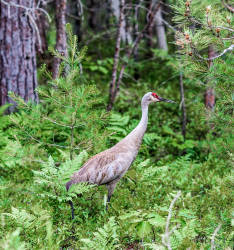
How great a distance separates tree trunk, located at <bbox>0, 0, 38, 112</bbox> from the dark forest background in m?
0.02

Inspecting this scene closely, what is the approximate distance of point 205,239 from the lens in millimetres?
4875

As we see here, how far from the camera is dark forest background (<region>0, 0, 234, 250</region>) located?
4.18m

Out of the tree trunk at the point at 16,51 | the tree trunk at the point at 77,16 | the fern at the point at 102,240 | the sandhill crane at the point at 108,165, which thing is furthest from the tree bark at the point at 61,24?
the fern at the point at 102,240

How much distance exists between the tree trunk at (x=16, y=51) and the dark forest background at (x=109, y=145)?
0.02 metres

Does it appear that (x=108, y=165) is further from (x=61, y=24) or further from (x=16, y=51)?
(x=16, y=51)

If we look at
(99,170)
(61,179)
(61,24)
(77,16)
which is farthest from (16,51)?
(77,16)

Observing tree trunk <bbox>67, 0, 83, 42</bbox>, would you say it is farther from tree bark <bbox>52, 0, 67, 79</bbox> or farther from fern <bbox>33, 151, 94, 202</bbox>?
fern <bbox>33, 151, 94, 202</bbox>

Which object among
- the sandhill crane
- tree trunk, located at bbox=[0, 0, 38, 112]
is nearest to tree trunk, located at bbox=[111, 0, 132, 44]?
tree trunk, located at bbox=[0, 0, 38, 112]

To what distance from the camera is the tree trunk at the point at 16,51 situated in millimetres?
8547

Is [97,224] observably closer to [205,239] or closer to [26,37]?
[205,239]

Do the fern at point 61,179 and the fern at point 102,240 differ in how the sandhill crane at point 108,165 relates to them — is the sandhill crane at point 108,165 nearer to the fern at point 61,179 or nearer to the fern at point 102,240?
the fern at point 61,179

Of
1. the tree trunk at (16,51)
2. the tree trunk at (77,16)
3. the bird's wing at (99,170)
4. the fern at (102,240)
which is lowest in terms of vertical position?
the fern at (102,240)

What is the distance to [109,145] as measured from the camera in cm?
757

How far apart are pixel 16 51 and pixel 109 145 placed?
3265 millimetres
